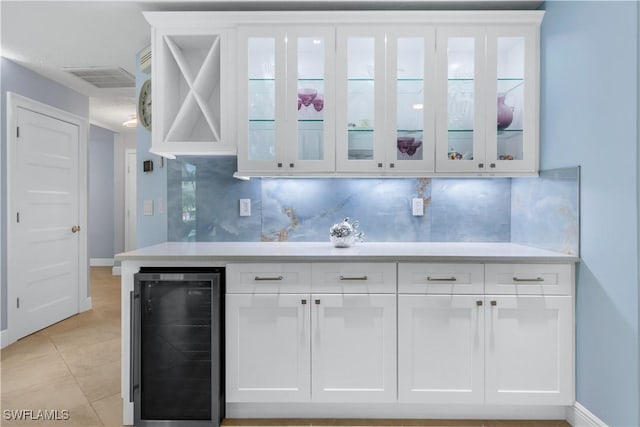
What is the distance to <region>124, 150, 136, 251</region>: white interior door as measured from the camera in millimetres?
7039

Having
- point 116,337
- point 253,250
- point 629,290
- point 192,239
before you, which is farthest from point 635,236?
point 116,337

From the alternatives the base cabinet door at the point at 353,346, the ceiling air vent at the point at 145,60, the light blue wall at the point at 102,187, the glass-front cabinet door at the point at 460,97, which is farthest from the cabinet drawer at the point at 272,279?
the light blue wall at the point at 102,187

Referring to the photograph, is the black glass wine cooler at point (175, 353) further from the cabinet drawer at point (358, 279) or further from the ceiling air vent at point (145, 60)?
the ceiling air vent at point (145, 60)

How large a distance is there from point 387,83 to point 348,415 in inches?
77.6

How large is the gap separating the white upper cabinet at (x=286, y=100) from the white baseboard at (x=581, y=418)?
74.6 inches

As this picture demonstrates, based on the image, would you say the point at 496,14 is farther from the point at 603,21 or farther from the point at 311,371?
the point at 311,371

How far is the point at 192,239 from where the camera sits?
A: 111 inches

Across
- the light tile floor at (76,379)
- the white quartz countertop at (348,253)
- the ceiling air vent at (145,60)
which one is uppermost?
the ceiling air vent at (145,60)

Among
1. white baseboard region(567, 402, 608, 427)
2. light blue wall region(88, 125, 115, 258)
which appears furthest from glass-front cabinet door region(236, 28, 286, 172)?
light blue wall region(88, 125, 115, 258)

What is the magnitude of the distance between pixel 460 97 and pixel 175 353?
2.23 metres

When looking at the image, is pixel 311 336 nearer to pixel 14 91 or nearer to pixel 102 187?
pixel 14 91

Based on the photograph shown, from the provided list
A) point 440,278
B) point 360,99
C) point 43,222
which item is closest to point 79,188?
point 43,222

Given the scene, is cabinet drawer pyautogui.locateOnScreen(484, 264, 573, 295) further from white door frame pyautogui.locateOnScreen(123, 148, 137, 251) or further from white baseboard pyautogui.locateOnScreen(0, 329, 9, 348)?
white door frame pyautogui.locateOnScreen(123, 148, 137, 251)

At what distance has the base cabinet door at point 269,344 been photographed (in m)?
2.15
